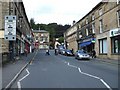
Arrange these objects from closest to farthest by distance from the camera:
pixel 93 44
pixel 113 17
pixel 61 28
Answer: pixel 113 17, pixel 93 44, pixel 61 28

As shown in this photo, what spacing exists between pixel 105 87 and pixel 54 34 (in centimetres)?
14271

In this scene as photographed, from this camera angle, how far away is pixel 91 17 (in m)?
49.1

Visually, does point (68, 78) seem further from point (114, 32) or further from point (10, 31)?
point (114, 32)

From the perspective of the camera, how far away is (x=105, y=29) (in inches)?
1572

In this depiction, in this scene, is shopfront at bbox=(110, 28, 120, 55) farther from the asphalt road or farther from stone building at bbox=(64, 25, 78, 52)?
stone building at bbox=(64, 25, 78, 52)

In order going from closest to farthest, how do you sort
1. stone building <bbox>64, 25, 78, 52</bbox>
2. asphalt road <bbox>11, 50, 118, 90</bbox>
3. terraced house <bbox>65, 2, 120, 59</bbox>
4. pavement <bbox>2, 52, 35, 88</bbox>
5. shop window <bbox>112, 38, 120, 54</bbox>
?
1. asphalt road <bbox>11, 50, 118, 90</bbox>
2. pavement <bbox>2, 52, 35, 88</bbox>
3. shop window <bbox>112, 38, 120, 54</bbox>
4. terraced house <bbox>65, 2, 120, 59</bbox>
5. stone building <bbox>64, 25, 78, 52</bbox>

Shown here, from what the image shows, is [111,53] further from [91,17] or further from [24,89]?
[24,89]

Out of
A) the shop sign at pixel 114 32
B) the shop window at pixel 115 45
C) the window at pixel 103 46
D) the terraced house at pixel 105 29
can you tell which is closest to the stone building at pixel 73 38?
the terraced house at pixel 105 29

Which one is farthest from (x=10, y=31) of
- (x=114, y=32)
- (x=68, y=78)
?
(x=114, y=32)

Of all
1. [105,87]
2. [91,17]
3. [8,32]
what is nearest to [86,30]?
Result: [91,17]

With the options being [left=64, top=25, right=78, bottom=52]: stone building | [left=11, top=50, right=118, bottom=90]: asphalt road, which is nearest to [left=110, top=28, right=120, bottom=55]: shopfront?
[left=11, top=50, right=118, bottom=90]: asphalt road

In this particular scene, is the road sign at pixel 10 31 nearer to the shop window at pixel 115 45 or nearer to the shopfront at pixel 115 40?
the shopfront at pixel 115 40

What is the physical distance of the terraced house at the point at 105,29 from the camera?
3523 cm

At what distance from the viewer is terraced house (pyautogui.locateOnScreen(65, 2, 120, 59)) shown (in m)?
35.2
